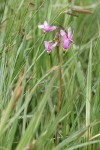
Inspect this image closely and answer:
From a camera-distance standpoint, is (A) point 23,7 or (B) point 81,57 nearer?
(A) point 23,7

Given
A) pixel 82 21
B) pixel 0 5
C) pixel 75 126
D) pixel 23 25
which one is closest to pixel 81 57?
pixel 82 21

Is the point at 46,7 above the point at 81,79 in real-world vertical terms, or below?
above

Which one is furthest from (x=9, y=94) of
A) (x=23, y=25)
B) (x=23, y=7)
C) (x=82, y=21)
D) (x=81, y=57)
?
(x=82, y=21)

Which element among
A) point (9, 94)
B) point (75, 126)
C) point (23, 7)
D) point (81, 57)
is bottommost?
point (75, 126)

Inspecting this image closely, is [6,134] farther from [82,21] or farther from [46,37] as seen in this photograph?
[82,21]

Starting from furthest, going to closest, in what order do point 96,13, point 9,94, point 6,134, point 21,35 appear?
1. point 96,13
2. point 21,35
3. point 9,94
4. point 6,134

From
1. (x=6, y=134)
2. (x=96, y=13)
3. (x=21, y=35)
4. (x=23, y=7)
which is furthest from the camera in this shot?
(x=96, y=13)

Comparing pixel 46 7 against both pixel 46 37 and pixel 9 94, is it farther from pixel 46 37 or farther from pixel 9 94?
pixel 9 94
